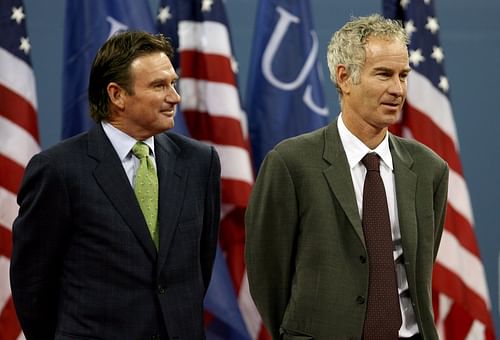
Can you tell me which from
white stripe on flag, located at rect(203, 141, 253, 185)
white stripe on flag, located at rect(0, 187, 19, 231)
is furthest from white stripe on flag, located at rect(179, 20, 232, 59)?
white stripe on flag, located at rect(0, 187, 19, 231)

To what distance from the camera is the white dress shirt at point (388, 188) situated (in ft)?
8.48

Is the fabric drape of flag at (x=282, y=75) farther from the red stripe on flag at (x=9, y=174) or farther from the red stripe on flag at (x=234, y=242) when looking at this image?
the red stripe on flag at (x=9, y=174)

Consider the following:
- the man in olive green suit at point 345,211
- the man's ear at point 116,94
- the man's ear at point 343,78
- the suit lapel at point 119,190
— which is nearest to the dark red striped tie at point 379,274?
the man in olive green suit at point 345,211

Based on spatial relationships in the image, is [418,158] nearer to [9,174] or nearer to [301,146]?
[301,146]

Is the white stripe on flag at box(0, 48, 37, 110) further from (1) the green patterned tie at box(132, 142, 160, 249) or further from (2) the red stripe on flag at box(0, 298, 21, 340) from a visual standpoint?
(1) the green patterned tie at box(132, 142, 160, 249)

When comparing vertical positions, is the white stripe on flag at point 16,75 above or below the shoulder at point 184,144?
above

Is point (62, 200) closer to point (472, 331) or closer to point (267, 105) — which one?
point (267, 105)

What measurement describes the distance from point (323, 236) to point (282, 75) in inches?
90.4

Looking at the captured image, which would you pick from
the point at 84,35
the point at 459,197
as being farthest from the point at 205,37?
the point at 459,197

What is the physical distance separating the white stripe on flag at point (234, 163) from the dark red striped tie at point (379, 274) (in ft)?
6.88

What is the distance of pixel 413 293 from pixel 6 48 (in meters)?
2.71

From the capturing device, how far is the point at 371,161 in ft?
8.73

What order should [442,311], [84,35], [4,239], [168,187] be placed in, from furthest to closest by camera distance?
1. [442,311]
2. [84,35]
3. [4,239]
4. [168,187]

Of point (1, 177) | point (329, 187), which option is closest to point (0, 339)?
point (1, 177)
